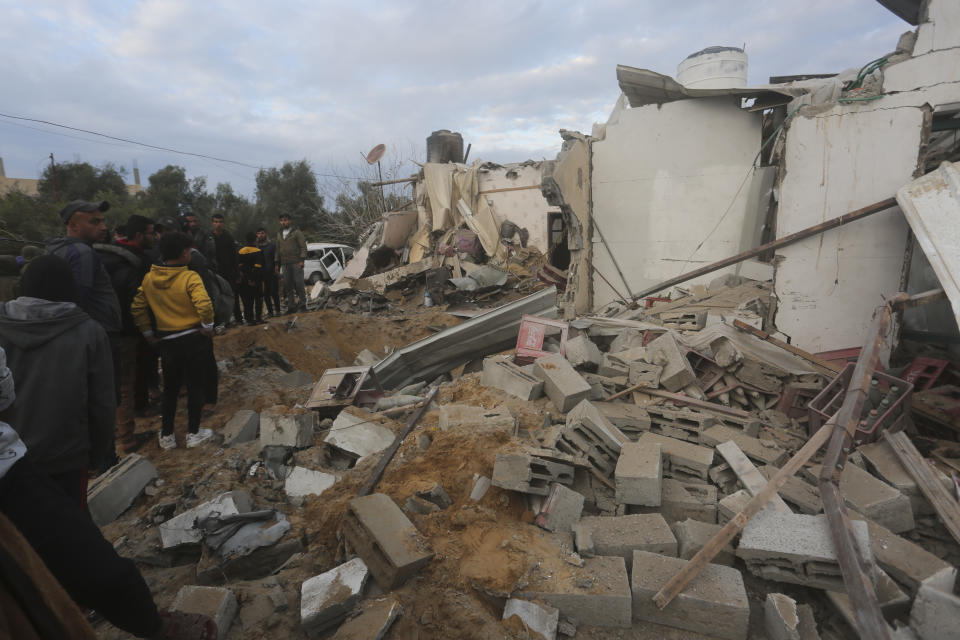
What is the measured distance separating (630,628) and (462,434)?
1617 millimetres

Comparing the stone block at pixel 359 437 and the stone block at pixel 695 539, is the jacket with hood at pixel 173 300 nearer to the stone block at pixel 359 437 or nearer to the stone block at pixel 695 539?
the stone block at pixel 359 437

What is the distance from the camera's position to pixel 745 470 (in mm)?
3168

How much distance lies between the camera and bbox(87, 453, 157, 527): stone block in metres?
3.37

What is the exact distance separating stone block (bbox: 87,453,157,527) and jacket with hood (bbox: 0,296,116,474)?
134 cm

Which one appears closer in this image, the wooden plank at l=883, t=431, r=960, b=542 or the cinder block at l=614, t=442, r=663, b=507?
the wooden plank at l=883, t=431, r=960, b=542

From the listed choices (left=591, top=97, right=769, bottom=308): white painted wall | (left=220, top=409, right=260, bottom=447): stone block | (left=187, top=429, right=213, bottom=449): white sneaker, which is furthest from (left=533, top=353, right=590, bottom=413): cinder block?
(left=591, top=97, right=769, bottom=308): white painted wall

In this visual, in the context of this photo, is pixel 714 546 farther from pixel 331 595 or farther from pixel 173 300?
pixel 173 300

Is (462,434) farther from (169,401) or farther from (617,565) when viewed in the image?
(169,401)

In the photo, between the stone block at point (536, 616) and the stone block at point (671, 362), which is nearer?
the stone block at point (536, 616)

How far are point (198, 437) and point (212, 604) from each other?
2361 millimetres

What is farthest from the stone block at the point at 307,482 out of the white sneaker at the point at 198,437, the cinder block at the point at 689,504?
the cinder block at the point at 689,504

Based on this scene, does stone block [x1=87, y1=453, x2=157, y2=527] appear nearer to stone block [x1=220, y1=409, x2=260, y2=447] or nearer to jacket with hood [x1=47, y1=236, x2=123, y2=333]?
stone block [x1=220, y1=409, x2=260, y2=447]

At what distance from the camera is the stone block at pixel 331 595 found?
7.55 feet

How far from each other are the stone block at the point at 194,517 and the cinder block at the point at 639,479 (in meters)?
2.51
